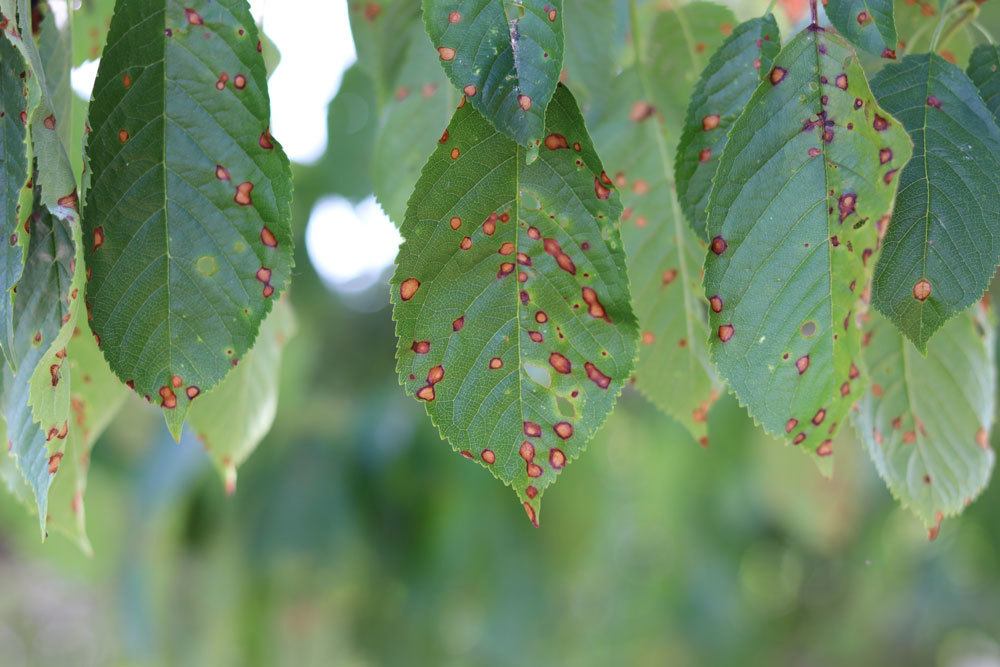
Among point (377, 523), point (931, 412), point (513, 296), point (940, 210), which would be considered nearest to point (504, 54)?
point (513, 296)


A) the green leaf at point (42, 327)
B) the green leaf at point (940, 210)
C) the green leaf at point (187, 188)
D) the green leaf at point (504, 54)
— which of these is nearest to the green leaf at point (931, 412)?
the green leaf at point (940, 210)

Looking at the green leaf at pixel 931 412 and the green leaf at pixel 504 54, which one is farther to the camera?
the green leaf at pixel 931 412

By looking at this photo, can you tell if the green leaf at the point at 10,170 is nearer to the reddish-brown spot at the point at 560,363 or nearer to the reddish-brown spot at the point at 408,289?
the reddish-brown spot at the point at 408,289

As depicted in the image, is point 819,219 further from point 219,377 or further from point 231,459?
point 231,459

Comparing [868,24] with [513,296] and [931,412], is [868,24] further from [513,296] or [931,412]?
[931,412]

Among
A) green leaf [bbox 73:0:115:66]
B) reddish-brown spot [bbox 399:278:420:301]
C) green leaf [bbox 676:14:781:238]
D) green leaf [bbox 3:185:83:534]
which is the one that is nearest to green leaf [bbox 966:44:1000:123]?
green leaf [bbox 676:14:781:238]

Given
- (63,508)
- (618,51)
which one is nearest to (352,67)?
(618,51)

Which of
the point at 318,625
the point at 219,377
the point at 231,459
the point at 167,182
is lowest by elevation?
the point at 318,625
